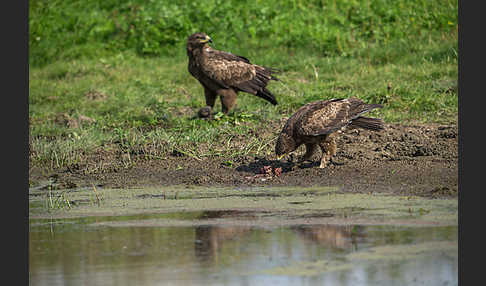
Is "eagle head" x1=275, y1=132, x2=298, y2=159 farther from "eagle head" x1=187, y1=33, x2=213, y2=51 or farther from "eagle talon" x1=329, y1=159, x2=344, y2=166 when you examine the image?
"eagle head" x1=187, y1=33, x2=213, y2=51

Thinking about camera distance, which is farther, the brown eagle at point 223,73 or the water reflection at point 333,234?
the brown eagle at point 223,73

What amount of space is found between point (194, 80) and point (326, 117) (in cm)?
589

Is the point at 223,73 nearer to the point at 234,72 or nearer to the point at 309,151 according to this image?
the point at 234,72

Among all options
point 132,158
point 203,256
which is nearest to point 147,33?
point 132,158

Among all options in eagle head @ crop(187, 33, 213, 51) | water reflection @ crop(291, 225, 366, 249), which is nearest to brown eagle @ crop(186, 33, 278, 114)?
eagle head @ crop(187, 33, 213, 51)

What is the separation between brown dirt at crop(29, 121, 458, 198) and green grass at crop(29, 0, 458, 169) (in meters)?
0.32

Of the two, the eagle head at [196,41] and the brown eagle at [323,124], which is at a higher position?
the eagle head at [196,41]

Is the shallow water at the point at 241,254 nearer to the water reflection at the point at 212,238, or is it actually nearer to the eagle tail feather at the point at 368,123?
the water reflection at the point at 212,238

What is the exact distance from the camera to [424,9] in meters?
16.4

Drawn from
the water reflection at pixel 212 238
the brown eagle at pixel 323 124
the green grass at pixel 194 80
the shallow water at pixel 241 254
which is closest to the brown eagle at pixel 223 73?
the green grass at pixel 194 80

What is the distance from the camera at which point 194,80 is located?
1410 cm

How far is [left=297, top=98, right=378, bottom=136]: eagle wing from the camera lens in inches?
335

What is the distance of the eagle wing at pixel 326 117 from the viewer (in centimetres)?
850

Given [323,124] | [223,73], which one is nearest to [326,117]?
[323,124]
